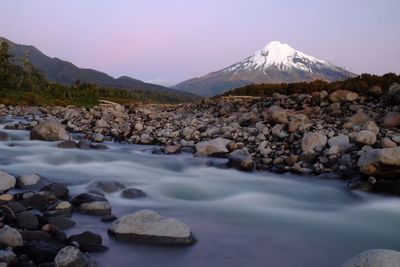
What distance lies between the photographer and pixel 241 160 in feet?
37.3

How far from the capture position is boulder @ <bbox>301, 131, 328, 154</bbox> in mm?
11484

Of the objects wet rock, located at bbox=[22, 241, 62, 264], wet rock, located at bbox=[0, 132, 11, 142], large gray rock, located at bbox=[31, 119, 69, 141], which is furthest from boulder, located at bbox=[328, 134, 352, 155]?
wet rock, located at bbox=[0, 132, 11, 142]

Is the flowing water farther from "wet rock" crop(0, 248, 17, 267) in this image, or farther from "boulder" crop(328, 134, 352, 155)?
"boulder" crop(328, 134, 352, 155)

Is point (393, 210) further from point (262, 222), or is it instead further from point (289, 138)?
point (289, 138)

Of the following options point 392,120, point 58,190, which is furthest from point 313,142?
point 58,190

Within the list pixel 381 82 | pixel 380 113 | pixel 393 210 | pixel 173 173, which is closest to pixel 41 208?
pixel 173 173

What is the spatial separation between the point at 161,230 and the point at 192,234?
0.59 m

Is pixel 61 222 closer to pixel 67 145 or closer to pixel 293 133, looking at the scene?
pixel 67 145

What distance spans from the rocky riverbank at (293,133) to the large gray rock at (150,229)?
192 inches

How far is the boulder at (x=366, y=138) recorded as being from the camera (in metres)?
10.9

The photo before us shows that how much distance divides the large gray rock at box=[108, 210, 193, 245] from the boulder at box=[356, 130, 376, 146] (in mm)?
6358

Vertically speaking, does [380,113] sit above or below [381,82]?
below

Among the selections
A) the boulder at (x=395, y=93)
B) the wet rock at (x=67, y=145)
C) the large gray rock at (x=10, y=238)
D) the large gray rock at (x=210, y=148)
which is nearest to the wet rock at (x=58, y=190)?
the large gray rock at (x=10, y=238)

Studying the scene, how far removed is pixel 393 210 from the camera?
8.16 meters
